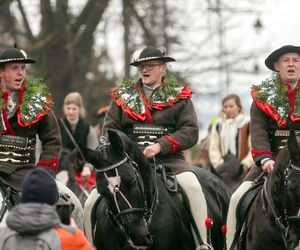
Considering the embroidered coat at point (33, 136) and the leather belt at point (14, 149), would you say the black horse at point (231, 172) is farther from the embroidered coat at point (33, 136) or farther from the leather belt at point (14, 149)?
the leather belt at point (14, 149)

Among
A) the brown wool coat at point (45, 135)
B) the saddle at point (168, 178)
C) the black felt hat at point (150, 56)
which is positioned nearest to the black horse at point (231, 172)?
the saddle at point (168, 178)

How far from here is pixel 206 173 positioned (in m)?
13.8

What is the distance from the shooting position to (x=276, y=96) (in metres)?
11.2

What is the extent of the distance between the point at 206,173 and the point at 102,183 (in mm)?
3620

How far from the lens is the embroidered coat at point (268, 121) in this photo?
36.2 ft

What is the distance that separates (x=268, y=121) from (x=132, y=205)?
78.7 inches

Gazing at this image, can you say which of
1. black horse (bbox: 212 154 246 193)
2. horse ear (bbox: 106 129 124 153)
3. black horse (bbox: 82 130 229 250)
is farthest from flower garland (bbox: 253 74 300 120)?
black horse (bbox: 212 154 246 193)

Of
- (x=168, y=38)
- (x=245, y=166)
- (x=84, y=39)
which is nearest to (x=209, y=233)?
(x=245, y=166)

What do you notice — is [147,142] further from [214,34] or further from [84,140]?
[214,34]

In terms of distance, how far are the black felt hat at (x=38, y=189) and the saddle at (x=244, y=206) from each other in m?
3.86

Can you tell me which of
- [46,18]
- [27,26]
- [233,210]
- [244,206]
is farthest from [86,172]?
[27,26]

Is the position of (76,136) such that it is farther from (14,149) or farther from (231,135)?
(14,149)

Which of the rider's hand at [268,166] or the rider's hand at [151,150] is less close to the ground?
the rider's hand at [151,150]

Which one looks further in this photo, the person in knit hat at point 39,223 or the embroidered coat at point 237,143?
the embroidered coat at point 237,143
